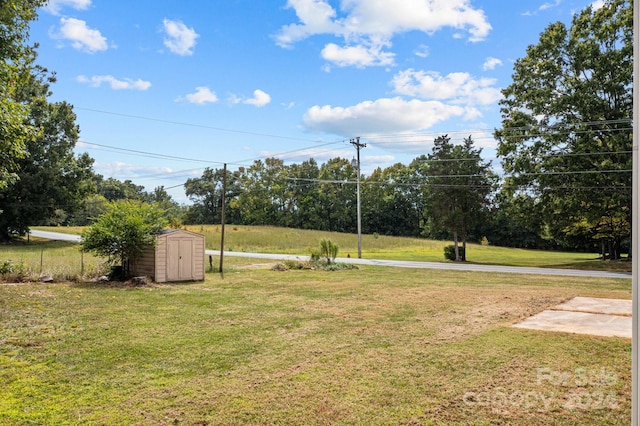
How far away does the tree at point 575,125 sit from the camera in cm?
1955

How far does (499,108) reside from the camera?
24312mm

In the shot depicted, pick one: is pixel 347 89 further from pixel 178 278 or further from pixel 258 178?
pixel 258 178

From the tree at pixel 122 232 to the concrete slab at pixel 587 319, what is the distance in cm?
1037

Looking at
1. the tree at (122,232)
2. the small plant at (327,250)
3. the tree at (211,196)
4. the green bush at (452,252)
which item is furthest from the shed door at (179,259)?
the tree at (211,196)

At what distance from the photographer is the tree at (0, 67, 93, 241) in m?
29.5

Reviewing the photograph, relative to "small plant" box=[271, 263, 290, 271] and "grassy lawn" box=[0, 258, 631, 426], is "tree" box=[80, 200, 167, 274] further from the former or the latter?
"small plant" box=[271, 263, 290, 271]

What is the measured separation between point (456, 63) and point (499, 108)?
18.5m

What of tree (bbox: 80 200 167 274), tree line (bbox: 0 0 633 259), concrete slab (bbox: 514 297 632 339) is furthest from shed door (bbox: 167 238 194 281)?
concrete slab (bbox: 514 297 632 339)

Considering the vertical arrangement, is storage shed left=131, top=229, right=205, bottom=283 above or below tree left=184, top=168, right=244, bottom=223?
below

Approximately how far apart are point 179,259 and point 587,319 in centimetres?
1077

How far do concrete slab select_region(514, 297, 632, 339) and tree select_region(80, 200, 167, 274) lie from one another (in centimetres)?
1037

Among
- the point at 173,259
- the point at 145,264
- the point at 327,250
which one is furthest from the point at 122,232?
the point at 327,250

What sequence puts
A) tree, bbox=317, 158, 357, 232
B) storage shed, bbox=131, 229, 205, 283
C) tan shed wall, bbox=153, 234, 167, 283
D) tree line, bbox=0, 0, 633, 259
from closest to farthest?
tan shed wall, bbox=153, 234, 167, 283 < storage shed, bbox=131, 229, 205, 283 < tree line, bbox=0, 0, 633, 259 < tree, bbox=317, 158, 357, 232

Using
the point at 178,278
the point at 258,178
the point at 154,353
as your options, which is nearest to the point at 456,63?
the point at 154,353
